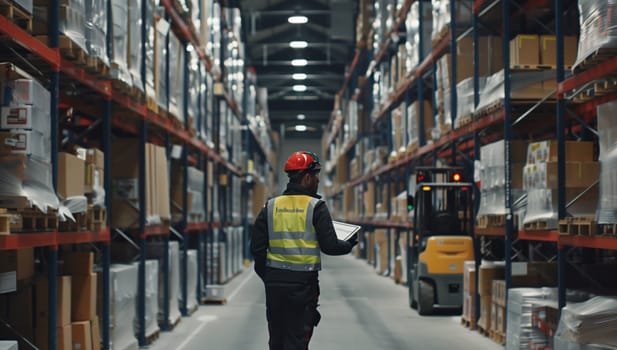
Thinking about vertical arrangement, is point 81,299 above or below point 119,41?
below

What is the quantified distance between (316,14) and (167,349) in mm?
20262

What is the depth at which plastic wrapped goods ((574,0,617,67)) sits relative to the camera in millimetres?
6312

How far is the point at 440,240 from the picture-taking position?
12273 millimetres

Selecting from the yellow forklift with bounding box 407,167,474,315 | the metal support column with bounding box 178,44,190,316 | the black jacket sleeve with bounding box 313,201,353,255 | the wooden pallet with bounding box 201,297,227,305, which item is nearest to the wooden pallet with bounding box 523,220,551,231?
the black jacket sleeve with bounding box 313,201,353,255

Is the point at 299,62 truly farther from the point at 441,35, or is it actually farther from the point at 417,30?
the point at 441,35

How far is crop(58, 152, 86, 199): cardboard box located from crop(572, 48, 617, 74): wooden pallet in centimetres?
411

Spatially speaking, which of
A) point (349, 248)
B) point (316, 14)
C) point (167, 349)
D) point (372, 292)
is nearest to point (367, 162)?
point (316, 14)

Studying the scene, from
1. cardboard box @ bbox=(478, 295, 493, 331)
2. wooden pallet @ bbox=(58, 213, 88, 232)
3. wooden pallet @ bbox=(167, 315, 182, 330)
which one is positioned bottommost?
wooden pallet @ bbox=(167, 315, 182, 330)

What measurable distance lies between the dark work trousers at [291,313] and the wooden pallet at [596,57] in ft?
9.56

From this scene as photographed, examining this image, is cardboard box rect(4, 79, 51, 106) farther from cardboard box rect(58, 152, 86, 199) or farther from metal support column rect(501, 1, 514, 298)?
metal support column rect(501, 1, 514, 298)

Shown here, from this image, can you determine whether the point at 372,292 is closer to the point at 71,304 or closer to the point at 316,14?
the point at 71,304

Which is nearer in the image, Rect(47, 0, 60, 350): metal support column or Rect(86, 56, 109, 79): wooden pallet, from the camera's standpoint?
Rect(47, 0, 60, 350): metal support column

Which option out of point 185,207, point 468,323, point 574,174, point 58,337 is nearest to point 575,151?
point 574,174

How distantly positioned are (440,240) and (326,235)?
23.7 ft
